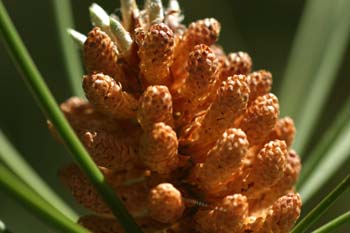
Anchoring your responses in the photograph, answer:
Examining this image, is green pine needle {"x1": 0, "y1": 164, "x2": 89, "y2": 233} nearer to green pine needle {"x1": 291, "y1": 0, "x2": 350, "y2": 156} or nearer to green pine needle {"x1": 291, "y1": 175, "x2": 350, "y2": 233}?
green pine needle {"x1": 291, "y1": 175, "x2": 350, "y2": 233}

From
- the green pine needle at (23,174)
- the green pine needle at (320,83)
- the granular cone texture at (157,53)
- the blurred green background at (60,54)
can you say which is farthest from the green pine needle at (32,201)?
the blurred green background at (60,54)

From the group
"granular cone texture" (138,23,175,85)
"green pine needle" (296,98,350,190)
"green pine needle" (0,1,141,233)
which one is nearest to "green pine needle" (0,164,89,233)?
"green pine needle" (0,1,141,233)

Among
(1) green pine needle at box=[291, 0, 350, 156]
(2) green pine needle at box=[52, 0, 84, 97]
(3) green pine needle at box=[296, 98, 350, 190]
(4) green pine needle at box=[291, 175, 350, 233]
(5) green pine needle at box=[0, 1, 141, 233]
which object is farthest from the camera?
(1) green pine needle at box=[291, 0, 350, 156]

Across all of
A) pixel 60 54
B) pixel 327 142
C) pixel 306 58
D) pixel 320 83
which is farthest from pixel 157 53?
pixel 60 54

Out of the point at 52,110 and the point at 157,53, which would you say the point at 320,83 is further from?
the point at 52,110

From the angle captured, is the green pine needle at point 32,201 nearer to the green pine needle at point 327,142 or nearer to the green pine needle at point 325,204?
the green pine needle at point 325,204

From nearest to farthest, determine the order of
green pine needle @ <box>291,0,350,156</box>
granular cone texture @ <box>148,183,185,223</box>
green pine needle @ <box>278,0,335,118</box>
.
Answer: granular cone texture @ <box>148,183,185,223</box>
green pine needle @ <box>291,0,350,156</box>
green pine needle @ <box>278,0,335,118</box>
